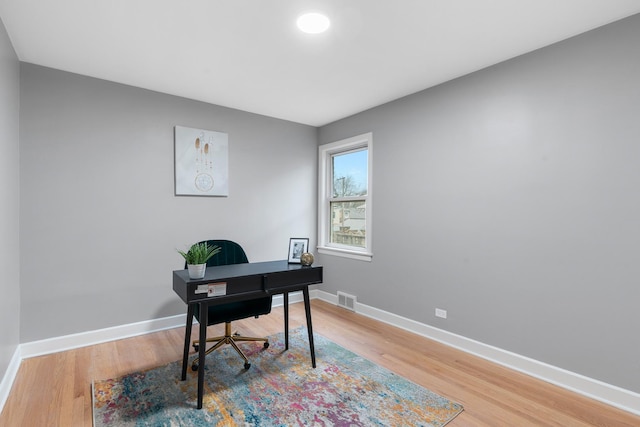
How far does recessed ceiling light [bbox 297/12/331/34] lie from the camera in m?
1.99

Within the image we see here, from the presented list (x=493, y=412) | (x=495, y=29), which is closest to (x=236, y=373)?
(x=493, y=412)

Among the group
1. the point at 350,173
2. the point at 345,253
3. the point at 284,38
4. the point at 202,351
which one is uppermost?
the point at 284,38

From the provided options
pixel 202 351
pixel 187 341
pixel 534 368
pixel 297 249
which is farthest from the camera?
pixel 297 249

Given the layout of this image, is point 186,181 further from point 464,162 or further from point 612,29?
point 612,29

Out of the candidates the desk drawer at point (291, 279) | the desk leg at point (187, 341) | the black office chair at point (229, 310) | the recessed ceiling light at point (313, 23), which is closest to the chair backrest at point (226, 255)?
the black office chair at point (229, 310)

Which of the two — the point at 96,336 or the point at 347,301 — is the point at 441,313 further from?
the point at 96,336

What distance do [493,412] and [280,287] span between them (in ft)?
5.21

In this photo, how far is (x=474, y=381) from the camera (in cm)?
230

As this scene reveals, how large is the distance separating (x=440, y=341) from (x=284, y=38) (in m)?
2.93

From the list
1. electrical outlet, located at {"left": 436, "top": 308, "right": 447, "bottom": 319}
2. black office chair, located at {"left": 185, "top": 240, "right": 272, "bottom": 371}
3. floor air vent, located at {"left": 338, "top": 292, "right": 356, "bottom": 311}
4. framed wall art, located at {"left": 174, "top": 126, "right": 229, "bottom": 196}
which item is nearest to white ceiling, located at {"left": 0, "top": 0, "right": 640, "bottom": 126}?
framed wall art, located at {"left": 174, "top": 126, "right": 229, "bottom": 196}

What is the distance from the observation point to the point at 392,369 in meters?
2.46

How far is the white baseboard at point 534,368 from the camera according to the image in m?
1.99

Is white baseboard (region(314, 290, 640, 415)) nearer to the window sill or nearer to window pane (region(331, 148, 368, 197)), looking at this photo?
the window sill

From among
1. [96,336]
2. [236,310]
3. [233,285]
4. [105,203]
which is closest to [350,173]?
[236,310]
